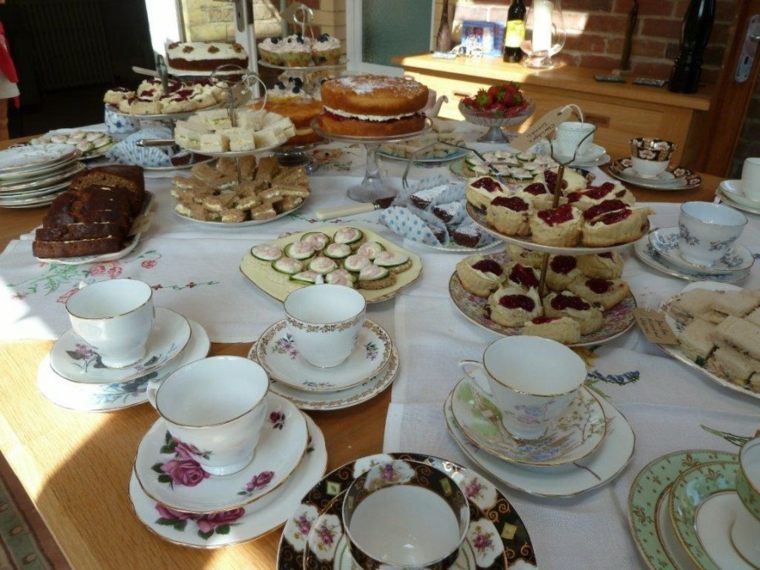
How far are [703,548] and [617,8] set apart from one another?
117 inches

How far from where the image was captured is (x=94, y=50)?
7.00m

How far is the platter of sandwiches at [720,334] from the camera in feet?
2.69

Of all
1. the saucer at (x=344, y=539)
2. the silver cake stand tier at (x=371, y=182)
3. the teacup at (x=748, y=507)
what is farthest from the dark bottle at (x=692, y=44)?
the saucer at (x=344, y=539)

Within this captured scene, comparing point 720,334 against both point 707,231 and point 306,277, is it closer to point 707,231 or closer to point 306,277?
point 707,231

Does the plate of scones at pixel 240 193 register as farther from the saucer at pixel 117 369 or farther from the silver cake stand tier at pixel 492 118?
the silver cake stand tier at pixel 492 118

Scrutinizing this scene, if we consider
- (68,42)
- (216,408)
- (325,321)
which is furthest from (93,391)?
(68,42)

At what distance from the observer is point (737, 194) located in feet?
4.75

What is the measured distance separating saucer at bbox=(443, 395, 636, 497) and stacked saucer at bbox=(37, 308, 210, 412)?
444 mm

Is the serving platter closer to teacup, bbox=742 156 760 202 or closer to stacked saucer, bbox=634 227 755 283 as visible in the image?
stacked saucer, bbox=634 227 755 283

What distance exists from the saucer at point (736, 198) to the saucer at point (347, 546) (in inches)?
49.5

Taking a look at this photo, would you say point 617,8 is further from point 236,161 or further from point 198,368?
point 198,368

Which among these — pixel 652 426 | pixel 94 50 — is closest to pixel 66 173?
pixel 652 426

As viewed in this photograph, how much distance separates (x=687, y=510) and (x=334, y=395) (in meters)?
0.45

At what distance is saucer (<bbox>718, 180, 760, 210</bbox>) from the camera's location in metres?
1.41
